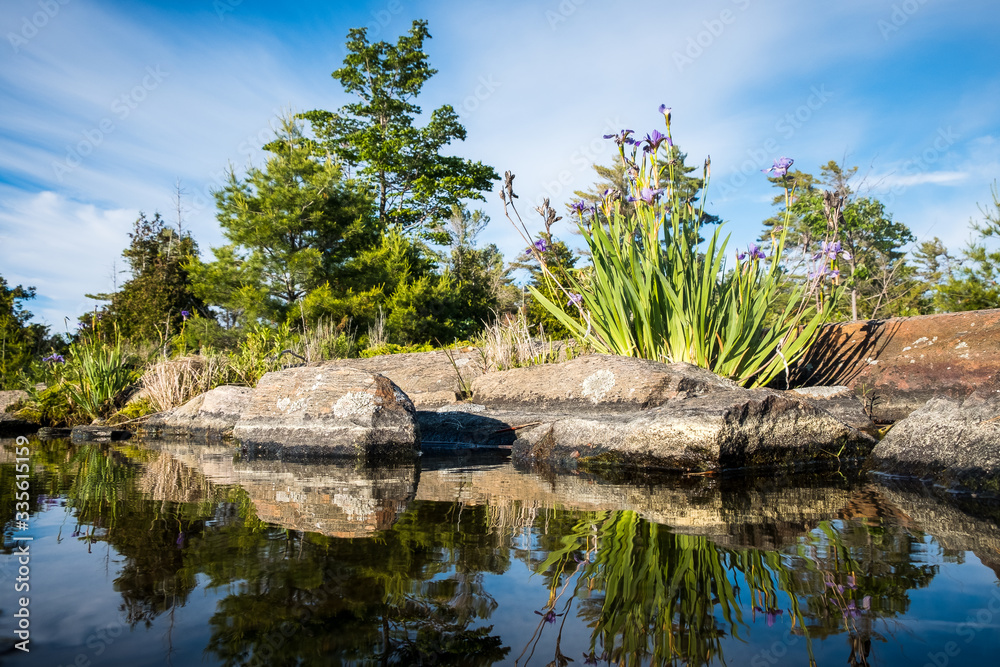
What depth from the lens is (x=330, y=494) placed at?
2678 mm

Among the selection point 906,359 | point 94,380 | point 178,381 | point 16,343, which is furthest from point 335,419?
point 16,343

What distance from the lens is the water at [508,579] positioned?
3.45ft

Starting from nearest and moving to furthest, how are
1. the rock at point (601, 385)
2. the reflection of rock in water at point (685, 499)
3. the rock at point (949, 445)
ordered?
the reflection of rock in water at point (685, 499), the rock at point (949, 445), the rock at point (601, 385)

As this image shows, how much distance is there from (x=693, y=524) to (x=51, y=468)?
12.8 feet

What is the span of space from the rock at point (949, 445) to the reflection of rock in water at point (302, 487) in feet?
8.40

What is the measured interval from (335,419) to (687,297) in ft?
9.66

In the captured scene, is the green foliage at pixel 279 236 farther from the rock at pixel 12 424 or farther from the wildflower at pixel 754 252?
the wildflower at pixel 754 252

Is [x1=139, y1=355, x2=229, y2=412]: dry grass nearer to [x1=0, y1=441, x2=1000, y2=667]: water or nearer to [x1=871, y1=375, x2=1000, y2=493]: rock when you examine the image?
[x1=0, y1=441, x2=1000, y2=667]: water

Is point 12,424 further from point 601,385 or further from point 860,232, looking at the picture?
point 860,232

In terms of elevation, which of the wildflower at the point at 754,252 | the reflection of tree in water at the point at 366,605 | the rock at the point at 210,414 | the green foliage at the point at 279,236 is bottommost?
the reflection of tree in water at the point at 366,605

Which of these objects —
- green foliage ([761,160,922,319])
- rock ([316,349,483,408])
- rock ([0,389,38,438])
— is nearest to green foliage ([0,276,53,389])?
rock ([0,389,38,438])

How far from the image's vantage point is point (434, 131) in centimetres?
2492

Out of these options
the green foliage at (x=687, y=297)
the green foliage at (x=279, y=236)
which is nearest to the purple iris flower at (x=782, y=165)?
the green foliage at (x=687, y=297)

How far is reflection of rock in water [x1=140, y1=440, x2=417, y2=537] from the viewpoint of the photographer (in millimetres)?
2072
